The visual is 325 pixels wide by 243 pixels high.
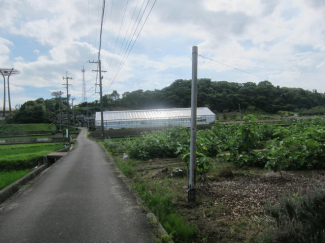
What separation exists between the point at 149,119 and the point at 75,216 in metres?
47.2

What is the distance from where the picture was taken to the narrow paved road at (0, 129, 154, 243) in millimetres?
3918

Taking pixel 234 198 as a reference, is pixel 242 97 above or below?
above

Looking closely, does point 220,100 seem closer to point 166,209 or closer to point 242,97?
point 242,97

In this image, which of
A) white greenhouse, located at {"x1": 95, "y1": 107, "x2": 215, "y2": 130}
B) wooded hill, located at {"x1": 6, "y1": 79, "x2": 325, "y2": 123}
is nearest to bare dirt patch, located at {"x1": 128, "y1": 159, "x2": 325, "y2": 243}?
wooded hill, located at {"x1": 6, "y1": 79, "x2": 325, "y2": 123}

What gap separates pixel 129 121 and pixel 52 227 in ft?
156

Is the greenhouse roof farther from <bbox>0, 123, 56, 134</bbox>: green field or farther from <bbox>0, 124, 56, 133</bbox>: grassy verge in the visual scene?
<bbox>0, 124, 56, 133</bbox>: grassy verge

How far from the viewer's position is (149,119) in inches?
2044

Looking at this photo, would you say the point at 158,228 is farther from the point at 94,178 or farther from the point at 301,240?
the point at 94,178

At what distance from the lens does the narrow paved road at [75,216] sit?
392 centimetres

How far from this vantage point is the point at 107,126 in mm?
50375

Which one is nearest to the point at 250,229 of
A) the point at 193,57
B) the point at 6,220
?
the point at 193,57

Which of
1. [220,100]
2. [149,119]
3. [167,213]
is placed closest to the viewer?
[167,213]

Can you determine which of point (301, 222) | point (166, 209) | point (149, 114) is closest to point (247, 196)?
point (166, 209)

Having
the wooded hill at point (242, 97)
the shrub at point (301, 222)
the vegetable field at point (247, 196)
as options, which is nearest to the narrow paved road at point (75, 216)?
the vegetable field at point (247, 196)
